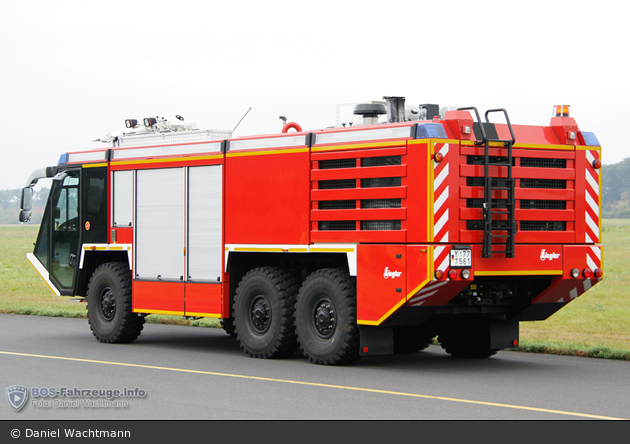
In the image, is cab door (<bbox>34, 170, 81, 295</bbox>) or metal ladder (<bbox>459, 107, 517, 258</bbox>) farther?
cab door (<bbox>34, 170, 81, 295</bbox>)

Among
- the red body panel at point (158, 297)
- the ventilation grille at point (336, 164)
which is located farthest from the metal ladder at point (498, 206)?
the red body panel at point (158, 297)

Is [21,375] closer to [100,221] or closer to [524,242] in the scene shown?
[100,221]

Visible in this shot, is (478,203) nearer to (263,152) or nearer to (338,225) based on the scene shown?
(338,225)

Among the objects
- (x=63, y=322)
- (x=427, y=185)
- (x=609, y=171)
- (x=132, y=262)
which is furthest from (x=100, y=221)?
(x=609, y=171)

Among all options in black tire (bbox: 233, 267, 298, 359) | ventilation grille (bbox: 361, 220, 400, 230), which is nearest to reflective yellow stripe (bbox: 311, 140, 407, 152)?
ventilation grille (bbox: 361, 220, 400, 230)

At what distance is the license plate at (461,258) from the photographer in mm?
11339

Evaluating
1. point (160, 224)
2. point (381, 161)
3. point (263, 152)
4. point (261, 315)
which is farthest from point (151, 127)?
point (381, 161)

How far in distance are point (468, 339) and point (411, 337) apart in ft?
2.89

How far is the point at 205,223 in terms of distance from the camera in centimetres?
1429

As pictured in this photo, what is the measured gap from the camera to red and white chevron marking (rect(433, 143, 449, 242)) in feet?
37.2

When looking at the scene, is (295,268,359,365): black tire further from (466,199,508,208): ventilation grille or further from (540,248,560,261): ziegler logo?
(540,248,560,261): ziegler logo

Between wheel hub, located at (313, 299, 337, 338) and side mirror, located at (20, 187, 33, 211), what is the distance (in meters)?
6.21

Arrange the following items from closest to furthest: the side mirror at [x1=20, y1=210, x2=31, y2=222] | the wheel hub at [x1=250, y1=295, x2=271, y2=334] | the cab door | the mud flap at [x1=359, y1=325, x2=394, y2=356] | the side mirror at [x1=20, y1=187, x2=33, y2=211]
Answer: the mud flap at [x1=359, y1=325, x2=394, y2=356], the wheel hub at [x1=250, y1=295, x2=271, y2=334], the side mirror at [x1=20, y1=210, x2=31, y2=222], the side mirror at [x1=20, y1=187, x2=33, y2=211], the cab door

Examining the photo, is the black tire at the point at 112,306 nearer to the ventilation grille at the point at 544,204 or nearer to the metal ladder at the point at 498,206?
the metal ladder at the point at 498,206
